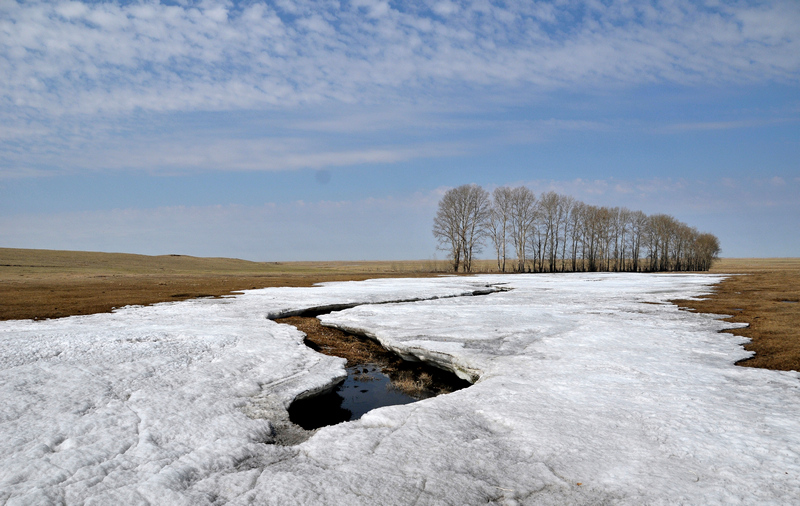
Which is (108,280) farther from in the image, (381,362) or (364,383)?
(364,383)

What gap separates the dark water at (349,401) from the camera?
20.8 feet

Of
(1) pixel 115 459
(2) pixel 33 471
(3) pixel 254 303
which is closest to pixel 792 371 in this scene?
(1) pixel 115 459

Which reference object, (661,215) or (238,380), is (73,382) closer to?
(238,380)

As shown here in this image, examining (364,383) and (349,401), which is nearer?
(349,401)

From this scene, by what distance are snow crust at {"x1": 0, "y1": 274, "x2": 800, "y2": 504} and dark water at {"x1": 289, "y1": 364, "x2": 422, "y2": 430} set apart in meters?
0.36

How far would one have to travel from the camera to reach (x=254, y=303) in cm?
1730

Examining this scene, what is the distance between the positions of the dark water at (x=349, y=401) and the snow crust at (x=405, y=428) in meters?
0.36

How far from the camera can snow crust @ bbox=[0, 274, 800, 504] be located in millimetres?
3666

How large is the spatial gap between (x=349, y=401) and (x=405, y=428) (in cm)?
261

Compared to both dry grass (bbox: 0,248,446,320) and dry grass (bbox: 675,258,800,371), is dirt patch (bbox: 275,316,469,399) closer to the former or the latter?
dry grass (bbox: 675,258,800,371)

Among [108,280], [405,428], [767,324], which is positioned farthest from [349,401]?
[108,280]

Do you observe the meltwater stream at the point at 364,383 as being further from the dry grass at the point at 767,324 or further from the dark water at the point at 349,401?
the dry grass at the point at 767,324

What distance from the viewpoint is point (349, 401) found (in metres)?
7.36

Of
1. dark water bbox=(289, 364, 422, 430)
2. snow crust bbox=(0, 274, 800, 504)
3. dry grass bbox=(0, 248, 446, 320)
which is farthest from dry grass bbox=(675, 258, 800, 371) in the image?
dry grass bbox=(0, 248, 446, 320)
